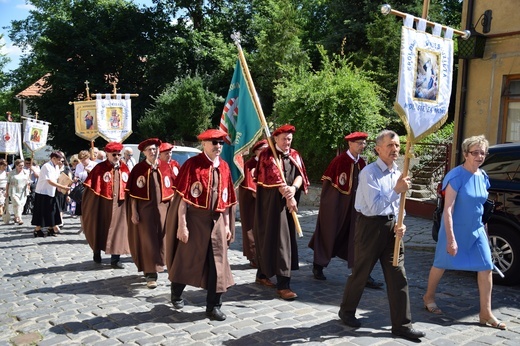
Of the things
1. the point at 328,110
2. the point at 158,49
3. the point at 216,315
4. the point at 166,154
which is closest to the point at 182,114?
the point at 158,49

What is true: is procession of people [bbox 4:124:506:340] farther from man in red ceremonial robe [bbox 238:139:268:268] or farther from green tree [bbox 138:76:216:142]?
green tree [bbox 138:76:216:142]

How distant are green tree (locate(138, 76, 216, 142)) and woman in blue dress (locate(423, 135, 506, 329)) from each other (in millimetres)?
19833

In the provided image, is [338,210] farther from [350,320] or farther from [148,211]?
[148,211]

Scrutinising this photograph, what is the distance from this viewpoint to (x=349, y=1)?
24.9 metres

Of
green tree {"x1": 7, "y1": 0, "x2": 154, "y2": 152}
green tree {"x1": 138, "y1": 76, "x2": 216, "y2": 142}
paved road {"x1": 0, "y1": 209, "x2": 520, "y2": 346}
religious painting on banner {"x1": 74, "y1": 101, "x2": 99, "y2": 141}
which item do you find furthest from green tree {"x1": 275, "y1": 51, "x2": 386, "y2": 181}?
green tree {"x1": 7, "y1": 0, "x2": 154, "y2": 152}

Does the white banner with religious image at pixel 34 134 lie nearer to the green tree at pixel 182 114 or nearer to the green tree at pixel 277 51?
the green tree at pixel 182 114

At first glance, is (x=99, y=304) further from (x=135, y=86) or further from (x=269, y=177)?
(x=135, y=86)

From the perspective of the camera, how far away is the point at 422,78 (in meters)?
5.10

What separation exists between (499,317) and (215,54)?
25.7 m

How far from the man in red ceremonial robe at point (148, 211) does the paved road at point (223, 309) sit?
360mm

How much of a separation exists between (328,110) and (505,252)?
8.12 meters

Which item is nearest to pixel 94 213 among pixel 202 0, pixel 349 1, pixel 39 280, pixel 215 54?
pixel 39 280

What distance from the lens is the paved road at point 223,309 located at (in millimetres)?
5160

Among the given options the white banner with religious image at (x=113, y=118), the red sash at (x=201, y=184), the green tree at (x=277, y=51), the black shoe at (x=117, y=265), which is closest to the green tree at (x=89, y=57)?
the green tree at (x=277, y=51)
